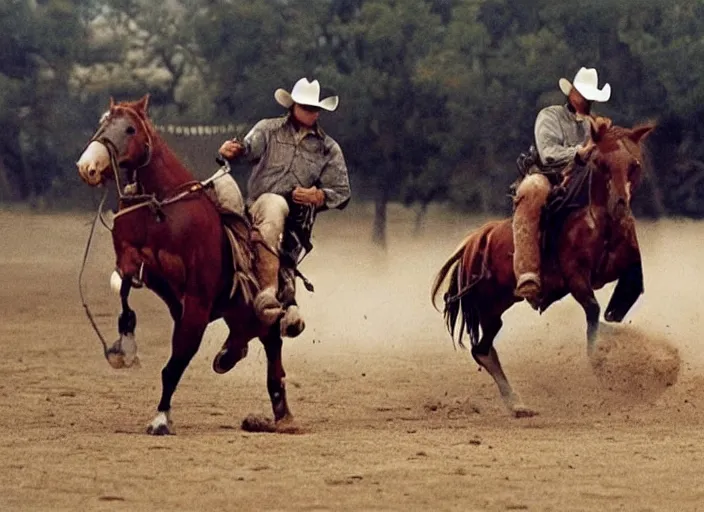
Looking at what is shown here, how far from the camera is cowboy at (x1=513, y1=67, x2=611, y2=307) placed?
37.2ft

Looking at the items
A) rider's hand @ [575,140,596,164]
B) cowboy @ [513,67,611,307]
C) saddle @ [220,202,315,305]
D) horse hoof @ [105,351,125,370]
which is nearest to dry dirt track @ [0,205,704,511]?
horse hoof @ [105,351,125,370]

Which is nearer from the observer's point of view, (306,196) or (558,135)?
(306,196)

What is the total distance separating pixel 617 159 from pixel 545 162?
0.64 m

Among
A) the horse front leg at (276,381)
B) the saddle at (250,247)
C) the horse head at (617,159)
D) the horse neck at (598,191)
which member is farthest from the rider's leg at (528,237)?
the horse front leg at (276,381)

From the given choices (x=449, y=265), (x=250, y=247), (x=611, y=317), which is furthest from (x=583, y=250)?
(x=250, y=247)

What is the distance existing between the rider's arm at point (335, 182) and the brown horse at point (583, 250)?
154cm

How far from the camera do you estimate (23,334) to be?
1625 centimetres

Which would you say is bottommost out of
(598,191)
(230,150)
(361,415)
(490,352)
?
(361,415)

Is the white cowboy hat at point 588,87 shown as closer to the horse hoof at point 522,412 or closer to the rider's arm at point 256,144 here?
the horse hoof at point 522,412

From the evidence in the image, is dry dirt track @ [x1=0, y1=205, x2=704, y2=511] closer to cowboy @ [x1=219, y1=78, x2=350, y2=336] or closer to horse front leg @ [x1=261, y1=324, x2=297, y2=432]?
horse front leg @ [x1=261, y1=324, x2=297, y2=432]

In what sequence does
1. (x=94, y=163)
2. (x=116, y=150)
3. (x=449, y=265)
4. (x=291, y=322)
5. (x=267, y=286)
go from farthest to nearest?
(x=449, y=265) < (x=291, y=322) < (x=267, y=286) < (x=116, y=150) < (x=94, y=163)

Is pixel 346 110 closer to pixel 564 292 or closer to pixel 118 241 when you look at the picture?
pixel 564 292

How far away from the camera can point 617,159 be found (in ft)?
36.4

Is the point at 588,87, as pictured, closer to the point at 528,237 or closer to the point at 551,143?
the point at 551,143
